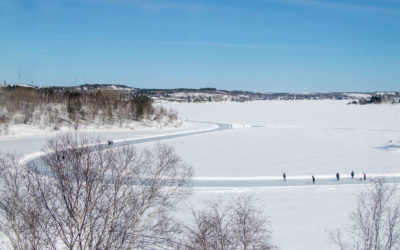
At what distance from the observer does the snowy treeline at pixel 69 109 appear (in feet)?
153

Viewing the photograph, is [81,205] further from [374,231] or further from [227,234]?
[374,231]

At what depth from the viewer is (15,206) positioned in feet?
24.0

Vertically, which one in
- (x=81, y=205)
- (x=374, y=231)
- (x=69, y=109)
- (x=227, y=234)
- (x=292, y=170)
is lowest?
(x=292, y=170)

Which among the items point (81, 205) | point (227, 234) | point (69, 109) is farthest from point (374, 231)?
point (69, 109)

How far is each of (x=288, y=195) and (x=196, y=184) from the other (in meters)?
5.21

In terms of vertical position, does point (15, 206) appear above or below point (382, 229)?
above

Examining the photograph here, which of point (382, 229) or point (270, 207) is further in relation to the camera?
point (270, 207)

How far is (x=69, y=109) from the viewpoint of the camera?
49.4 meters

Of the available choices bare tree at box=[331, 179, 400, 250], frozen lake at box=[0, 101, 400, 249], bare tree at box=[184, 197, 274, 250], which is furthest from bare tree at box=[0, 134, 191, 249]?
frozen lake at box=[0, 101, 400, 249]

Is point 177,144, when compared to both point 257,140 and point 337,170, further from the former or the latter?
point 337,170

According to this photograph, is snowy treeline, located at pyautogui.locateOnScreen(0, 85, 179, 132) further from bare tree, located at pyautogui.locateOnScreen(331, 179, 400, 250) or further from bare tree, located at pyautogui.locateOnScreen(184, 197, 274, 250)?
bare tree, located at pyautogui.locateOnScreen(331, 179, 400, 250)

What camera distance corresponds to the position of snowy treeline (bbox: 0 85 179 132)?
153ft

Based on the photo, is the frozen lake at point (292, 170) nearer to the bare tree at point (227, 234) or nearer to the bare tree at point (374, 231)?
the bare tree at point (374, 231)

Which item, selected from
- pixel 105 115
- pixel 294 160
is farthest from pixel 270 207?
pixel 105 115
